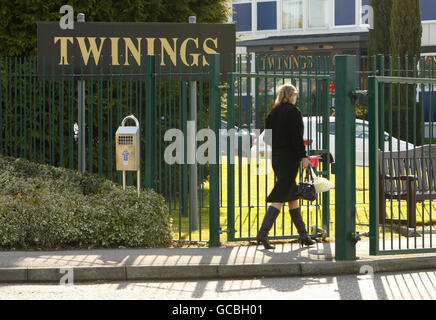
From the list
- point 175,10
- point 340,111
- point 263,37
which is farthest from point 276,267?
point 263,37

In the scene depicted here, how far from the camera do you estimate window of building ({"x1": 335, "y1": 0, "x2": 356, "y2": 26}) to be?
1636 inches

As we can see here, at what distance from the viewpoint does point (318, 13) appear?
42.3m

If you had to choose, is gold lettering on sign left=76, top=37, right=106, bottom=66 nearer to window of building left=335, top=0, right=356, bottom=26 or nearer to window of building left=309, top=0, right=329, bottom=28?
window of building left=335, top=0, right=356, bottom=26

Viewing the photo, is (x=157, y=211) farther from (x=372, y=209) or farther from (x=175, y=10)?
(x=175, y=10)

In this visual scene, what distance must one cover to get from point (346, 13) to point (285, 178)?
110ft

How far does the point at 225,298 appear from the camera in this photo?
722 cm

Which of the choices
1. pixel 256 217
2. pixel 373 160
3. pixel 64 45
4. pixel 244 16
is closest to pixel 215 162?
pixel 373 160

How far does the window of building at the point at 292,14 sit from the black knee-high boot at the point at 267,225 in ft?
113

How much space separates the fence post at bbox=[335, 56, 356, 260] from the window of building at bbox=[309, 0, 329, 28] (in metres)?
34.0

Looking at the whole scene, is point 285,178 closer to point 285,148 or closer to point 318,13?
point 285,148

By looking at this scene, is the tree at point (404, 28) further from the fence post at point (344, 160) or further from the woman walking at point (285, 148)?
the fence post at point (344, 160)

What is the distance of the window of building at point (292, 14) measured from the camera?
43.1 metres

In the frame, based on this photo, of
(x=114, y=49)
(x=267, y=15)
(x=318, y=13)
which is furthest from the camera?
(x=267, y=15)
